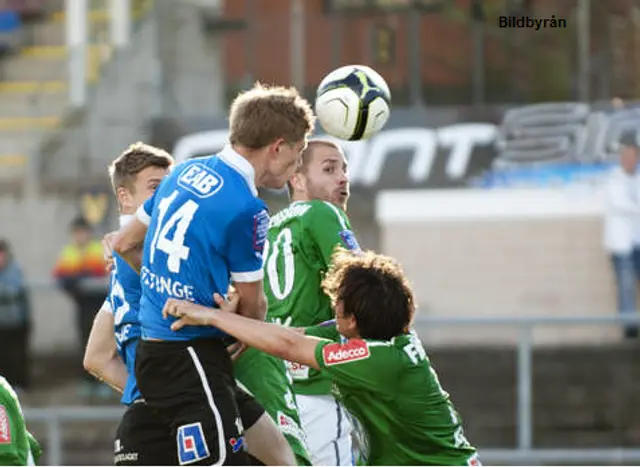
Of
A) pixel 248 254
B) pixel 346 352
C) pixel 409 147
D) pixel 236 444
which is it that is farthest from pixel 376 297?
pixel 409 147

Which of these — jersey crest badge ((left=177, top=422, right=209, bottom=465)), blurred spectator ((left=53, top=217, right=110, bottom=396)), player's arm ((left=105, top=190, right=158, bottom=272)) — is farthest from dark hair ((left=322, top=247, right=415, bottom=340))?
blurred spectator ((left=53, top=217, right=110, bottom=396))

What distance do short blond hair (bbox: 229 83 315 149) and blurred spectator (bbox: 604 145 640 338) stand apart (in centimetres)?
937

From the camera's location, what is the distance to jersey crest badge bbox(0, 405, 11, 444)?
19.4ft

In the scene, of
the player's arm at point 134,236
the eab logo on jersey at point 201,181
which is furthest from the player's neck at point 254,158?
the player's arm at point 134,236

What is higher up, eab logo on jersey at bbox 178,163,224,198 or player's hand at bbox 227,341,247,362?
eab logo on jersey at bbox 178,163,224,198

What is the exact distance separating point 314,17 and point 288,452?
1113 centimetres

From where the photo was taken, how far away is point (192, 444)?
20.0 feet

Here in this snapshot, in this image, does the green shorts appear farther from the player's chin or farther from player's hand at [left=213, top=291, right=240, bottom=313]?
the player's chin

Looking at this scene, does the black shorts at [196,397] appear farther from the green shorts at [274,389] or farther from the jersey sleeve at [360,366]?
the green shorts at [274,389]

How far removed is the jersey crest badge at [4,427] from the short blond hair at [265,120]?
1.34 meters

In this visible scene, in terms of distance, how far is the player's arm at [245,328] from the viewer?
5.96 meters

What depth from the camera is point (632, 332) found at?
1352cm

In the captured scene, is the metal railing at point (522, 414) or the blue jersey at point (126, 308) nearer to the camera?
the blue jersey at point (126, 308)

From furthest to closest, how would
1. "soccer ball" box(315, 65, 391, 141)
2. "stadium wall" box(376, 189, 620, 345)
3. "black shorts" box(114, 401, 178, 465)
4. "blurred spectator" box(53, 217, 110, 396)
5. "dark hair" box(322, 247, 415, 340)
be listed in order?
"stadium wall" box(376, 189, 620, 345), "blurred spectator" box(53, 217, 110, 396), "soccer ball" box(315, 65, 391, 141), "black shorts" box(114, 401, 178, 465), "dark hair" box(322, 247, 415, 340)
